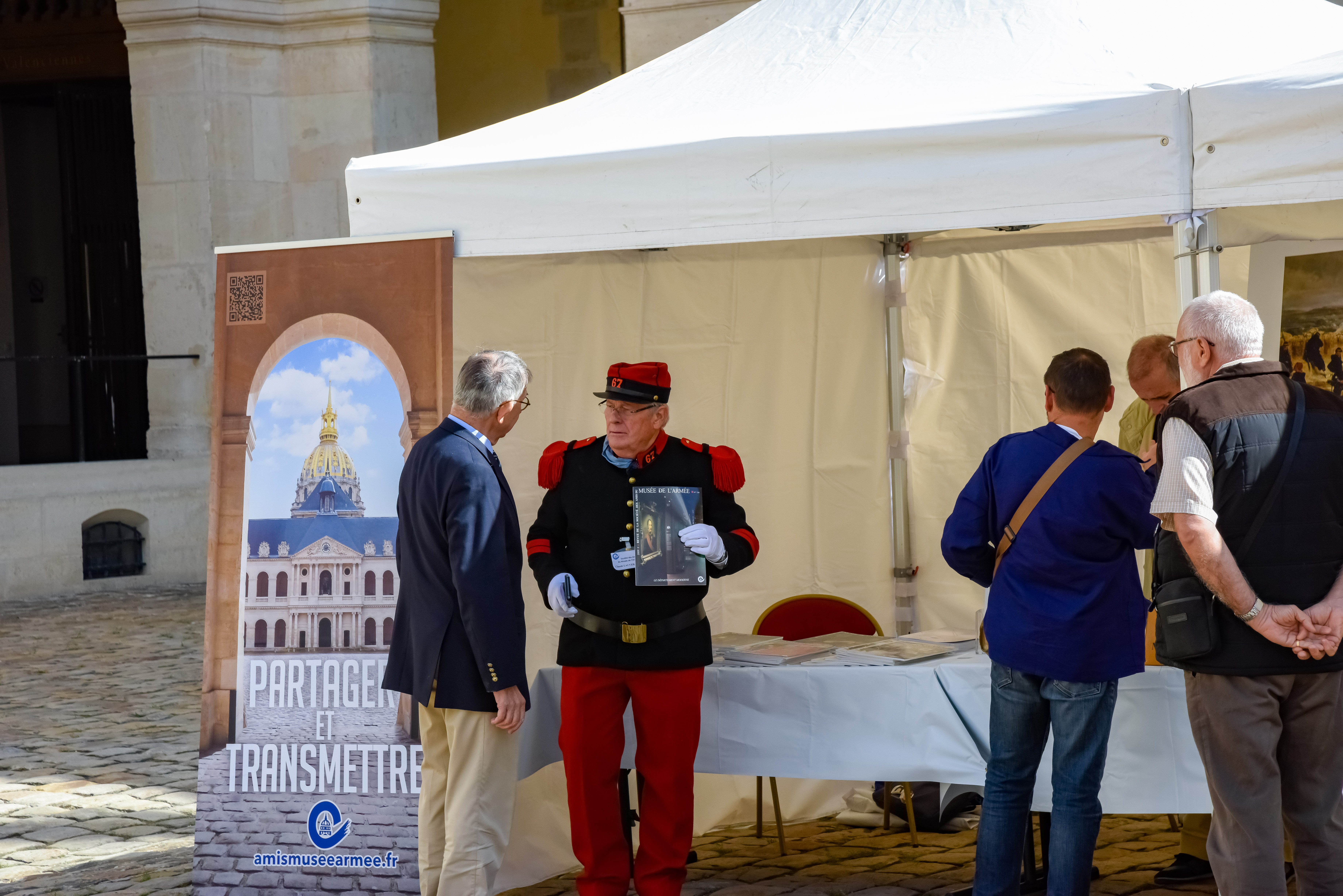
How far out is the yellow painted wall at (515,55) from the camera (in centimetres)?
1289

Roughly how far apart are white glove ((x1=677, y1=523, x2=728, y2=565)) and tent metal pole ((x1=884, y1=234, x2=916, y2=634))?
7.08ft

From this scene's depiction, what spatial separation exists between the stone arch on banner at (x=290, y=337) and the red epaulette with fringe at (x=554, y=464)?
334 millimetres

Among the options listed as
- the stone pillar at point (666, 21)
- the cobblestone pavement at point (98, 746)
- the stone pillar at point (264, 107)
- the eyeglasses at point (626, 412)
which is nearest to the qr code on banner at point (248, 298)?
the eyeglasses at point (626, 412)

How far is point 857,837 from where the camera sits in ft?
16.8

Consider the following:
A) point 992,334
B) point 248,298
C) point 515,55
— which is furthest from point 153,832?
point 515,55

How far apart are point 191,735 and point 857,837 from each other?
365 centimetres

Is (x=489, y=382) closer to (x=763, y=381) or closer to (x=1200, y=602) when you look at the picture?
(x=1200, y=602)

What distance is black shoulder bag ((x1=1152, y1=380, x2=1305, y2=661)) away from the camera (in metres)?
3.08

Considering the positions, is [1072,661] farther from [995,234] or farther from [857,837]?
[995,234]

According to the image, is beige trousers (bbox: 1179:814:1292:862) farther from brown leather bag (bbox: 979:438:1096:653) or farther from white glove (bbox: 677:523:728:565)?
white glove (bbox: 677:523:728:565)

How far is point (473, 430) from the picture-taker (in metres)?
3.76

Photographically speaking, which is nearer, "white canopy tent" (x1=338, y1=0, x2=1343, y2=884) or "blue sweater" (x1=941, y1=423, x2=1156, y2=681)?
"blue sweater" (x1=941, y1=423, x2=1156, y2=681)

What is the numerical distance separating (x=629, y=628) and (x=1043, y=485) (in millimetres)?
1220

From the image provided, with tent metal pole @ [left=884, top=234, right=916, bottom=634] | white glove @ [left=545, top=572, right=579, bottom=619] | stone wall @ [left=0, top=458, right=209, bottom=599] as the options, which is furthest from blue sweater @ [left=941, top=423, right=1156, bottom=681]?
stone wall @ [left=0, top=458, right=209, bottom=599]
